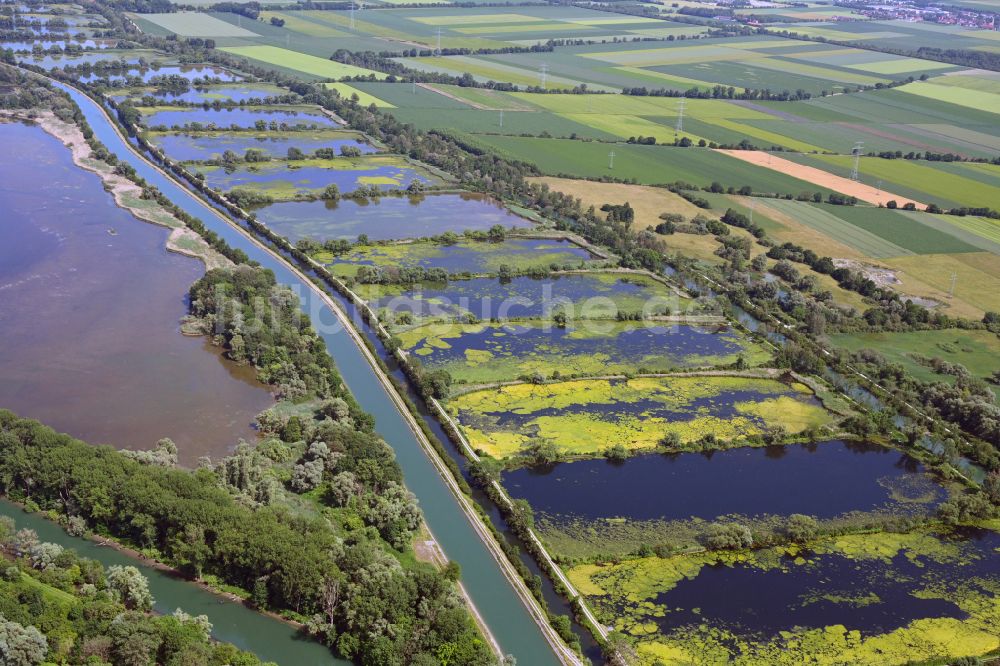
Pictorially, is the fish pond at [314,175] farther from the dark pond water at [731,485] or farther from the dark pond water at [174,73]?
the dark pond water at [731,485]

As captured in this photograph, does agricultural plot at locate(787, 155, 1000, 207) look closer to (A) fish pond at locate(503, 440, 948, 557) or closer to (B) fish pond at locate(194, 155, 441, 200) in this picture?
(B) fish pond at locate(194, 155, 441, 200)

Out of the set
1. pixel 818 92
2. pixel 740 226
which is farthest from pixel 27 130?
pixel 818 92

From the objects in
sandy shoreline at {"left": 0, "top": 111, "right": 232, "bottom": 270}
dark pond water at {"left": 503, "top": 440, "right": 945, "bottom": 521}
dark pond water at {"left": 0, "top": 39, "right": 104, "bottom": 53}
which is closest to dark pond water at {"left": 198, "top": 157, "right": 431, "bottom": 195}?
sandy shoreline at {"left": 0, "top": 111, "right": 232, "bottom": 270}

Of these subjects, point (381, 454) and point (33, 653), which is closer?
point (33, 653)

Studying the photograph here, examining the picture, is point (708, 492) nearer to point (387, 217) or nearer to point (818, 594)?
point (818, 594)

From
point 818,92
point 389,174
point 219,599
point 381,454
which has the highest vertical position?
point 818,92

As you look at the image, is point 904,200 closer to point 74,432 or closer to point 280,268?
point 280,268
